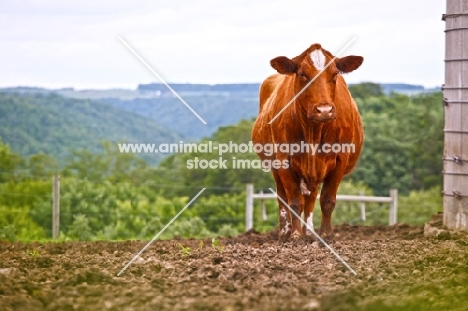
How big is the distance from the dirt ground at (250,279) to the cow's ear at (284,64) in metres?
1.96

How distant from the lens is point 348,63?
952 cm

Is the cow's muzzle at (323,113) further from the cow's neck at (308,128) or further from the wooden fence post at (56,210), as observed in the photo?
the wooden fence post at (56,210)

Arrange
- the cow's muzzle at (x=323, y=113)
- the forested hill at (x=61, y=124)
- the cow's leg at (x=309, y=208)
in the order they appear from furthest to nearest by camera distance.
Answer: the forested hill at (x=61, y=124), the cow's leg at (x=309, y=208), the cow's muzzle at (x=323, y=113)

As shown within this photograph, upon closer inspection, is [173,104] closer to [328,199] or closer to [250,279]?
[328,199]

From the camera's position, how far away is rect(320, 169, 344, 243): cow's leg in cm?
984

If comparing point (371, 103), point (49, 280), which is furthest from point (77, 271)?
point (371, 103)

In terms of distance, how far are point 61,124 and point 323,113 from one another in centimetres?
3330

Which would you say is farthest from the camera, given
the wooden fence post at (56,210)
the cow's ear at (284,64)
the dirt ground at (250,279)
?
the wooden fence post at (56,210)

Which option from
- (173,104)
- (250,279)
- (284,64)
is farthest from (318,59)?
(173,104)

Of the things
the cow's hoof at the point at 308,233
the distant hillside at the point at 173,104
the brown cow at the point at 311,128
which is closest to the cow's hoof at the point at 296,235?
the brown cow at the point at 311,128

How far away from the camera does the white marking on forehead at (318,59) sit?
9008mm

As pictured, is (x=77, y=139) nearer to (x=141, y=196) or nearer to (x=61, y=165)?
(x=61, y=165)

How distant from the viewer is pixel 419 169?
51.4 meters

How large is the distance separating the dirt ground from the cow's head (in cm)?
140
